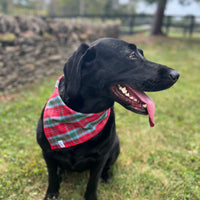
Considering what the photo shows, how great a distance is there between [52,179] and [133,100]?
1251 mm

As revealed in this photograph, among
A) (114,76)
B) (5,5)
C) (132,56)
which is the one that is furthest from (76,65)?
(5,5)

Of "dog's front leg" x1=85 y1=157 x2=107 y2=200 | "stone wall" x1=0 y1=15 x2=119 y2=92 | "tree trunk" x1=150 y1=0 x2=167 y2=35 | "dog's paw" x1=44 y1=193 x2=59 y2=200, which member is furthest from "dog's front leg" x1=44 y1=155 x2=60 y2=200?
"tree trunk" x1=150 y1=0 x2=167 y2=35

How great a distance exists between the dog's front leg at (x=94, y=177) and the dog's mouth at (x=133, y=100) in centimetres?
66

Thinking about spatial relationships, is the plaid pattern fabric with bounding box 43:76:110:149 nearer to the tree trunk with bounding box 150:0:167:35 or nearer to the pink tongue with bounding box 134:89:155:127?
the pink tongue with bounding box 134:89:155:127

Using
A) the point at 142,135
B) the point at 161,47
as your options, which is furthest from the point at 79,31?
the point at 161,47

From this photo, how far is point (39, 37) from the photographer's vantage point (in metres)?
5.60

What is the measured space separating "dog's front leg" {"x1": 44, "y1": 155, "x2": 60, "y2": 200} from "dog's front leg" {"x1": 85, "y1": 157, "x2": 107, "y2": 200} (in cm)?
35

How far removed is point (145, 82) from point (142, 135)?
2113 millimetres

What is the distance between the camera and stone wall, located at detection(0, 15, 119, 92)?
4777 mm

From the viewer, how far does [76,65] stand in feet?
5.32

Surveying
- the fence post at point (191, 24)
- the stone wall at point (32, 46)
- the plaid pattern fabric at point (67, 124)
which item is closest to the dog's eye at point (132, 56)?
the plaid pattern fabric at point (67, 124)

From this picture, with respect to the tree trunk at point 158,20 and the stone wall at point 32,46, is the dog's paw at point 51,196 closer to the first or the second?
the stone wall at point 32,46

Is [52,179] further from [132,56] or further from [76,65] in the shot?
[132,56]

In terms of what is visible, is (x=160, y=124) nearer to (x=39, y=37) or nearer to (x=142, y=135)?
(x=142, y=135)
